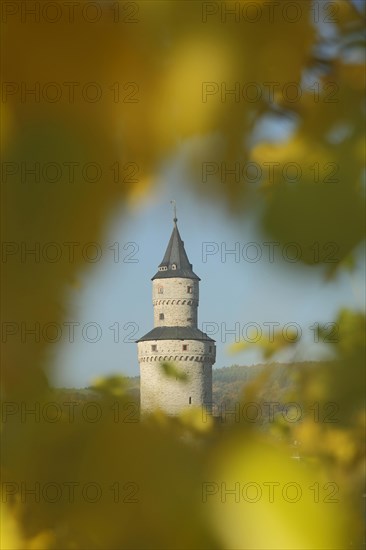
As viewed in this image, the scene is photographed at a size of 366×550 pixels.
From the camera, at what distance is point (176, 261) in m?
0.50

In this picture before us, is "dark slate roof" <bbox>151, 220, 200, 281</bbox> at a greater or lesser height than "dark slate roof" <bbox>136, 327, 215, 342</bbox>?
greater

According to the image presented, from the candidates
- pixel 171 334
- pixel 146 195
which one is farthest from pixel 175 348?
pixel 146 195

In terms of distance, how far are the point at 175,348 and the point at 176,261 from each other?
63 millimetres

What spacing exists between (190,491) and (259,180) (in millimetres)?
230

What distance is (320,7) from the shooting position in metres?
0.54

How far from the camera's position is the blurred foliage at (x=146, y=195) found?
0.49 metres

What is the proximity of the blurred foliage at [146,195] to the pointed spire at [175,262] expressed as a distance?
0.17ft

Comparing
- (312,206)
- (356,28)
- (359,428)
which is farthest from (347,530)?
(356,28)

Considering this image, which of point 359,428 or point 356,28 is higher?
point 356,28

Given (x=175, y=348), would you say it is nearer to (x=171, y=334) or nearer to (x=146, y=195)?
(x=171, y=334)

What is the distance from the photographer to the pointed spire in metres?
0.50

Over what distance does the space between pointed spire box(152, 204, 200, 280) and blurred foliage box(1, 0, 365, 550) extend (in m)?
0.05

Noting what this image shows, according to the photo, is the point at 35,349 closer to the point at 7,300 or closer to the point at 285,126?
the point at 7,300

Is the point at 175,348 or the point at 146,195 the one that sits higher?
the point at 146,195
